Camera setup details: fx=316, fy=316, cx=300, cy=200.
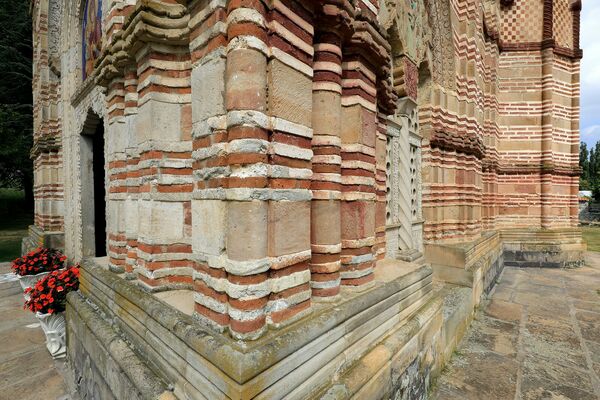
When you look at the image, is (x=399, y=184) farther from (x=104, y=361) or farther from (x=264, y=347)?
(x=104, y=361)

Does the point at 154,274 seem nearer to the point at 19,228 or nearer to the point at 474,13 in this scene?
the point at 474,13

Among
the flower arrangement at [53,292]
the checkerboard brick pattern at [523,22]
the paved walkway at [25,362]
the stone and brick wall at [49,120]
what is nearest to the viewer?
the paved walkway at [25,362]

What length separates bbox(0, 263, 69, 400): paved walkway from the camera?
3.71 meters

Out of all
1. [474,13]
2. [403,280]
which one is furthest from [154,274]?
[474,13]

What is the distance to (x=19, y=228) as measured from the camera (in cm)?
1827

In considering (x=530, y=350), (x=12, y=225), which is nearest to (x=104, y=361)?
(x=530, y=350)

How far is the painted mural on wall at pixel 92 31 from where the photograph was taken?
444 centimetres

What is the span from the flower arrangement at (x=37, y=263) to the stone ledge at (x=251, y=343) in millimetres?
4297

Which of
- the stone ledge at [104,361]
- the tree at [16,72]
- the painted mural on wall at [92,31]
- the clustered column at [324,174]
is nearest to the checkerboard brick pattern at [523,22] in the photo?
the clustered column at [324,174]

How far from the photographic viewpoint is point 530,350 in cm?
496

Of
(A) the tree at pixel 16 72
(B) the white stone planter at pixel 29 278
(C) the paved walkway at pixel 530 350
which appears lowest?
(C) the paved walkway at pixel 530 350

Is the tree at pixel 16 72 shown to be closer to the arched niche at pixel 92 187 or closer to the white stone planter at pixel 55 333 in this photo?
the arched niche at pixel 92 187

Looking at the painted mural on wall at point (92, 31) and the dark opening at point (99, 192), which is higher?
the painted mural on wall at point (92, 31)

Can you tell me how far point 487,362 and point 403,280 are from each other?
2511 millimetres
